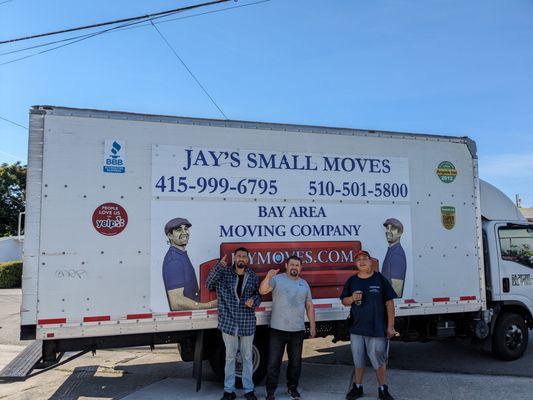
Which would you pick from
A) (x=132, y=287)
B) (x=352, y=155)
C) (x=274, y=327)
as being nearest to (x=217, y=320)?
(x=274, y=327)

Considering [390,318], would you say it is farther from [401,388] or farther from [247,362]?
[247,362]

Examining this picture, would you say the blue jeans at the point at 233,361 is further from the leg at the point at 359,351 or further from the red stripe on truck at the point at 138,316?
the leg at the point at 359,351

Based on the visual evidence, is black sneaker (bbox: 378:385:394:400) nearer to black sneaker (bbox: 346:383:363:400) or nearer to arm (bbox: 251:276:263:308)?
black sneaker (bbox: 346:383:363:400)

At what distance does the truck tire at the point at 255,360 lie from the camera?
5555 mm

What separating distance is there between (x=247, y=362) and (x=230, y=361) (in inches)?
7.7

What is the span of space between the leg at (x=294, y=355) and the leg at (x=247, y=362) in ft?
1.45

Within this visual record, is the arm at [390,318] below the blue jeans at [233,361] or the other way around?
the other way around

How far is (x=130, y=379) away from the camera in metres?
6.31

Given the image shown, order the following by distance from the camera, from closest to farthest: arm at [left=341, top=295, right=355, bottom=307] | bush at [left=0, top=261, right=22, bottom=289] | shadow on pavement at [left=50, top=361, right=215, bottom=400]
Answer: arm at [left=341, top=295, right=355, bottom=307]
shadow on pavement at [left=50, top=361, right=215, bottom=400]
bush at [left=0, top=261, right=22, bottom=289]

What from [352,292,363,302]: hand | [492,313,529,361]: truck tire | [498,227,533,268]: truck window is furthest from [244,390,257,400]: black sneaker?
[498,227,533,268]: truck window

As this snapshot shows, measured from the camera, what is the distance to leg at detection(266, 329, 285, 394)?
5.20m

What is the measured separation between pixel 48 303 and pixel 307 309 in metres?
2.74

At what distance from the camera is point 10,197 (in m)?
39.0

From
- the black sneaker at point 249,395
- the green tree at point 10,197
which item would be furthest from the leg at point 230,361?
the green tree at point 10,197
